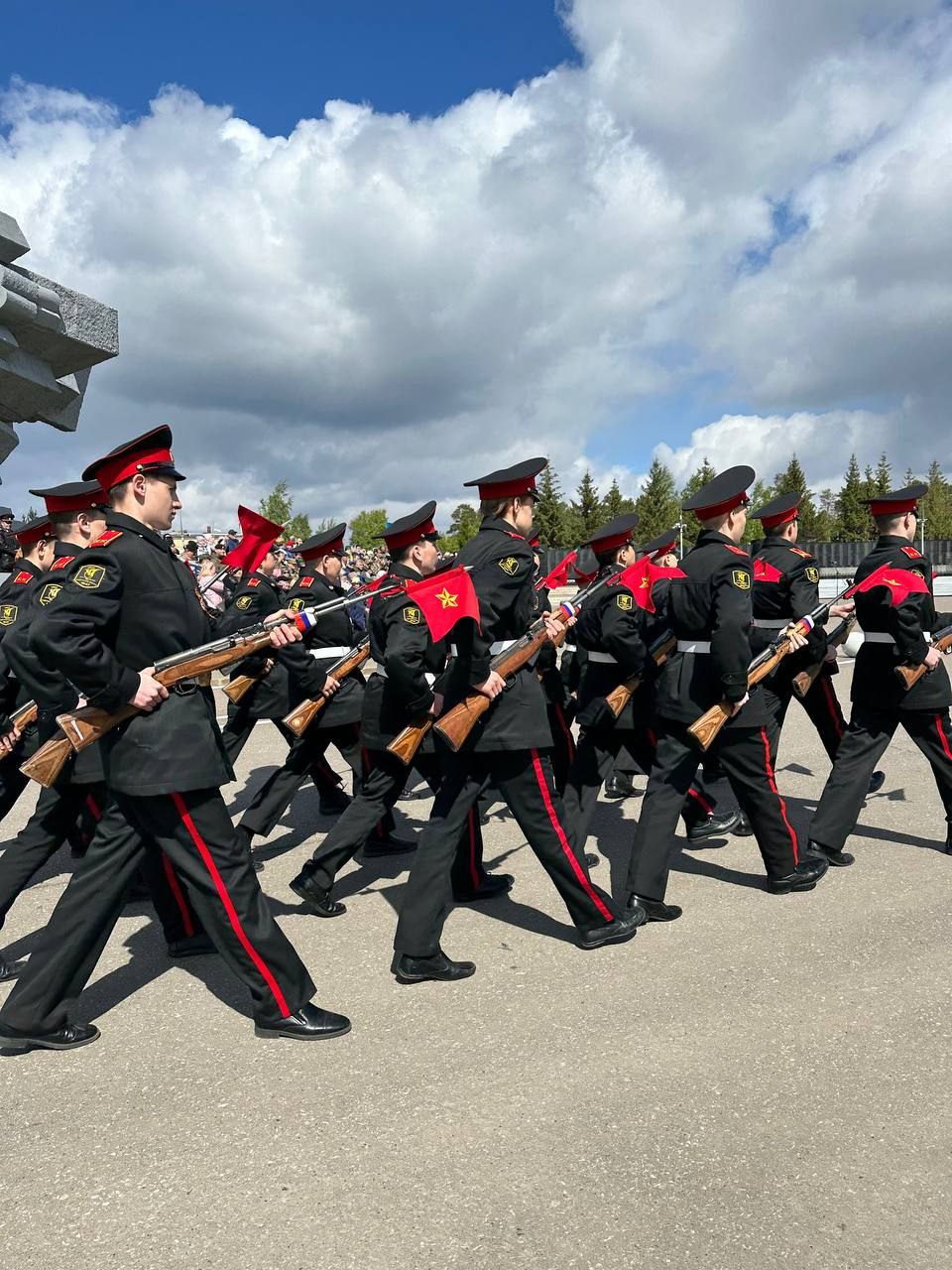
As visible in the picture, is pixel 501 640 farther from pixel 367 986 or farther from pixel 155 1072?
Answer: pixel 155 1072

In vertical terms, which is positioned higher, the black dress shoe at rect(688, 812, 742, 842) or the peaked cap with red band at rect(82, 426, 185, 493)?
the peaked cap with red band at rect(82, 426, 185, 493)

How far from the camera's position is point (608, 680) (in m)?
5.12

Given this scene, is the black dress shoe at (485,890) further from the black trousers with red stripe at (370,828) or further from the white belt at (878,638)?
the white belt at (878,638)

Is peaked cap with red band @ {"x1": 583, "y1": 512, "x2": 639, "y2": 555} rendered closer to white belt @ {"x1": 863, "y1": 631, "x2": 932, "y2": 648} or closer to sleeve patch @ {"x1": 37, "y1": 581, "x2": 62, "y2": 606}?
white belt @ {"x1": 863, "y1": 631, "x2": 932, "y2": 648}

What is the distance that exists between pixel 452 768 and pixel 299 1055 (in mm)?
1300

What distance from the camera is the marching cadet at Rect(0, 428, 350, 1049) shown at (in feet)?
10.4

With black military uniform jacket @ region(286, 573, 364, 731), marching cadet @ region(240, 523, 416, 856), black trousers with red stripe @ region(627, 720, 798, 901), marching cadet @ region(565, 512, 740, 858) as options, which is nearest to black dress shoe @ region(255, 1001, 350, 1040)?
black trousers with red stripe @ region(627, 720, 798, 901)

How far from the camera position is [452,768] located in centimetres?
401

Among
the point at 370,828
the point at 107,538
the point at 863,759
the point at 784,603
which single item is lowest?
the point at 370,828

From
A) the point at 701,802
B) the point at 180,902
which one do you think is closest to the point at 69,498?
the point at 180,902

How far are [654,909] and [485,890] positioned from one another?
0.88 metres

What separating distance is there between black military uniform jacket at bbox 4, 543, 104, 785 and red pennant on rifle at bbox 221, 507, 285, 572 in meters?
1.76

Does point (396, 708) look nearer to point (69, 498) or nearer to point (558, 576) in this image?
point (69, 498)

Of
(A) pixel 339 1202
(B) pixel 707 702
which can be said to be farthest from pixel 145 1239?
(B) pixel 707 702
